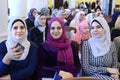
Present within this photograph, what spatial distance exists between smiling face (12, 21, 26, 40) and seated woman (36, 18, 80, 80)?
29cm

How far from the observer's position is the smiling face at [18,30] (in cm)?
280

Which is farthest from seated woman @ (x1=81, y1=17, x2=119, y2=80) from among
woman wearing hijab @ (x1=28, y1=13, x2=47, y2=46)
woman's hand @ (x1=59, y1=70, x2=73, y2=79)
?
woman wearing hijab @ (x1=28, y1=13, x2=47, y2=46)

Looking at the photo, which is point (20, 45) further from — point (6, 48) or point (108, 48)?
point (108, 48)

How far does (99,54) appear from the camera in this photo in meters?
3.07

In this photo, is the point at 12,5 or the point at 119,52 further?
the point at 12,5

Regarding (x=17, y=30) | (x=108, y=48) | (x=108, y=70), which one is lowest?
(x=108, y=70)

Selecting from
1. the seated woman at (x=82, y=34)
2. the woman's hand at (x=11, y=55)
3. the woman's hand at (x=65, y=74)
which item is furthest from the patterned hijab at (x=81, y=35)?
the woman's hand at (x=11, y=55)

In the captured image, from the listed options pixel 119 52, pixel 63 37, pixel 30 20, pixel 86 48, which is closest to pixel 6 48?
pixel 63 37

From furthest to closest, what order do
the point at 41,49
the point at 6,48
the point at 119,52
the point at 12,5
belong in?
the point at 12,5 < the point at 119,52 < the point at 41,49 < the point at 6,48

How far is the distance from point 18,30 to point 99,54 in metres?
0.98

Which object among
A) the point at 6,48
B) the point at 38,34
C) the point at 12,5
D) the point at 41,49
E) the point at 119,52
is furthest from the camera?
the point at 12,5

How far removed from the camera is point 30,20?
6.41 meters

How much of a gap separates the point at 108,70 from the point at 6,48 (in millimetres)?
1155

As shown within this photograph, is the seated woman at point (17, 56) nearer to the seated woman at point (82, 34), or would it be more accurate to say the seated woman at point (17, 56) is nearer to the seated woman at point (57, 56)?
the seated woman at point (57, 56)
